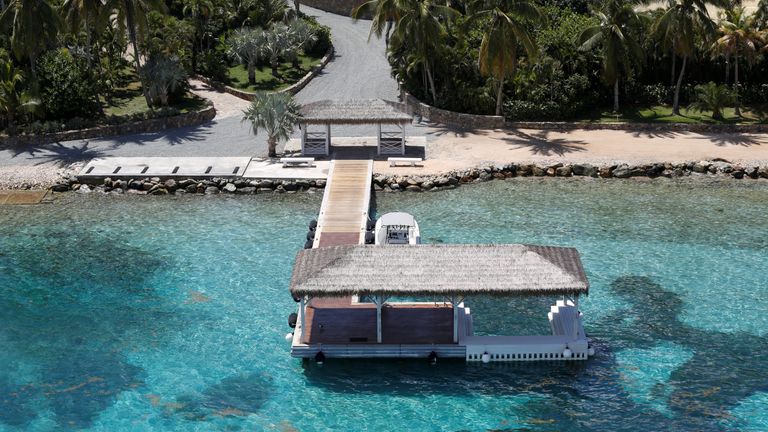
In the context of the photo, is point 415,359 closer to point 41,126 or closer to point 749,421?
point 749,421

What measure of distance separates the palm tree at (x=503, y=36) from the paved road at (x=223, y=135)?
9.05 metres

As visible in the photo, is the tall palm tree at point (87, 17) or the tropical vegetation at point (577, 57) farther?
the tall palm tree at point (87, 17)

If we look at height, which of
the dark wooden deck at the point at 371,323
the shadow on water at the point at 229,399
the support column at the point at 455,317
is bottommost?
the shadow on water at the point at 229,399

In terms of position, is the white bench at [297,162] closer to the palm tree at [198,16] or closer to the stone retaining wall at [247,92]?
the stone retaining wall at [247,92]

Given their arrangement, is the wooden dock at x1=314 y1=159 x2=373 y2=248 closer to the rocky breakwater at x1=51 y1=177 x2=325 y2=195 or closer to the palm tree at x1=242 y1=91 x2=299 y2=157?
the rocky breakwater at x1=51 y1=177 x2=325 y2=195

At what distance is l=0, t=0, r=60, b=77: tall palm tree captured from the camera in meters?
56.6

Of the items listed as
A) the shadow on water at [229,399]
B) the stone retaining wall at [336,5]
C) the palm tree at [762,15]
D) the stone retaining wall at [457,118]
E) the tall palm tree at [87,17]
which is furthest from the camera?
the stone retaining wall at [336,5]

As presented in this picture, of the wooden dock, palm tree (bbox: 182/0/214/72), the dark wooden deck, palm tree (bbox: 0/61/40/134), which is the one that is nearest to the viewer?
the dark wooden deck

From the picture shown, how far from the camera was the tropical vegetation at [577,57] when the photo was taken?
58000 mm

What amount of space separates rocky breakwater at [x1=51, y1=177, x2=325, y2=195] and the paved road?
12.6 ft

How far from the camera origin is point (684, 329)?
36.7 m

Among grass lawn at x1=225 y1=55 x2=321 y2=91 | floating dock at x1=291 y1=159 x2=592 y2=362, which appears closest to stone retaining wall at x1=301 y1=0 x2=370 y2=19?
grass lawn at x1=225 y1=55 x2=321 y2=91

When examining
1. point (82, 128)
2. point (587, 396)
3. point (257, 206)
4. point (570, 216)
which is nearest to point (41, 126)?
point (82, 128)

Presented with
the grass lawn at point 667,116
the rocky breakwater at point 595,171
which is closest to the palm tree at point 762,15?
the grass lawn at point 667,116
